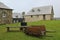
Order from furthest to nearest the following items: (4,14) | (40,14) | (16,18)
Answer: (16,18), (40,14), (4,14)

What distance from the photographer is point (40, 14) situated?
7169 centimetres

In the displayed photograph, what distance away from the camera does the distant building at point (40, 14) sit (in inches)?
2770

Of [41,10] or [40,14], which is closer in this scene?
[40,14]

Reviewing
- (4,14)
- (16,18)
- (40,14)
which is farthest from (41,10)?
(4,14)

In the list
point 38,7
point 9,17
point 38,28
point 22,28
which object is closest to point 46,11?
point 38,7

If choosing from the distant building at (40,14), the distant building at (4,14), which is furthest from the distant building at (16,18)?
the distant building at (4,14)

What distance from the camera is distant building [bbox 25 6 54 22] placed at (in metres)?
70.4

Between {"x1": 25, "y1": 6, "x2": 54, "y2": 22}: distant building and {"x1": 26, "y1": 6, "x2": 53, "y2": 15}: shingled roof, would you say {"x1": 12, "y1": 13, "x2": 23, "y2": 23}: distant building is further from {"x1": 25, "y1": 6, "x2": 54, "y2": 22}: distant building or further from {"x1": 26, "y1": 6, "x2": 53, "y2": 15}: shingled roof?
{"x1": 26, "y1": 6, "x2": 53, "y2": 15}: shingled roof

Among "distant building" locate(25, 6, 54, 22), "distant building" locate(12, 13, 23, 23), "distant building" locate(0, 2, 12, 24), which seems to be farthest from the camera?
"distant building" locate(12, 13, 23, 23)

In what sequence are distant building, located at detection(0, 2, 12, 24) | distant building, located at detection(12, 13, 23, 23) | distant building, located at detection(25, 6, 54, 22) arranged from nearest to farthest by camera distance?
distant building, located at detection(0, 2, 12, 24) → distant building, located at detection(25, 6, 54, 22) → distant building, located at detection(12, 13, 23, 23)

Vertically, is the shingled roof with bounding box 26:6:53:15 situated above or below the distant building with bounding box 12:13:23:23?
above

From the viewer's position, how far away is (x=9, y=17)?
51781 mm

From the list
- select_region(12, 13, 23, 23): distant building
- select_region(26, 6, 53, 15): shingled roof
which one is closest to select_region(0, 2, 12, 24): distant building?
select_region(26, 6, 53, 15): shingled roof

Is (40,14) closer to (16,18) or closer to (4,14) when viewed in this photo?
(16,18)
